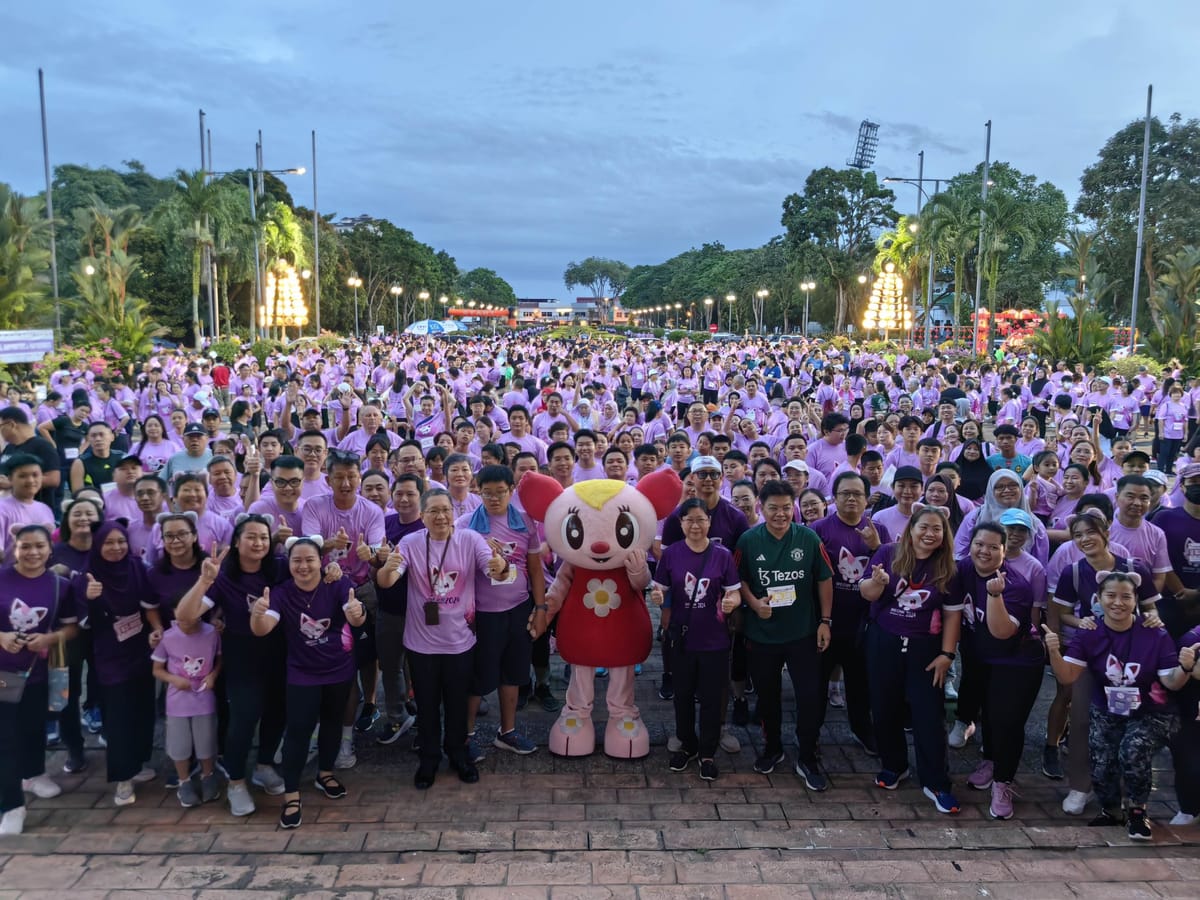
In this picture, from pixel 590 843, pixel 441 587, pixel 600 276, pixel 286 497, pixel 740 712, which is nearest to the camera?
pixel 590 843

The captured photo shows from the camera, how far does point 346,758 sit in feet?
17.5

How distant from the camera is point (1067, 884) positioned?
4.12 meters

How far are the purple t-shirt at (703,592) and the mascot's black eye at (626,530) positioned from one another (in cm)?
29

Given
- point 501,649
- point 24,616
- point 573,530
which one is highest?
point 573,530

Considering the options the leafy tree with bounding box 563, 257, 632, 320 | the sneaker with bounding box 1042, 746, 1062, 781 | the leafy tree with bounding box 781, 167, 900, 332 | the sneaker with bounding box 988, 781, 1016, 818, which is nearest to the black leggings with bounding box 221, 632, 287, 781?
the sneaker with bounding box 988, 781, 1016, 818

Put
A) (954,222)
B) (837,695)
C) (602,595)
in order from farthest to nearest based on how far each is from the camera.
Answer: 1. (954,222)
2. (837,695)
3. (602,595)

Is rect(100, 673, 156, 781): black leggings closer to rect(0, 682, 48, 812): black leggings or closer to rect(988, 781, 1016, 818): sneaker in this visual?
rect(0, 682, 48, 812): black leggings

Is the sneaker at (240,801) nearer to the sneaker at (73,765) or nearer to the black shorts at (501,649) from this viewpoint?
the sneaker at (73,765)

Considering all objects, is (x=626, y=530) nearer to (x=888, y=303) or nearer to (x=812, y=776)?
(x=812, y=776)

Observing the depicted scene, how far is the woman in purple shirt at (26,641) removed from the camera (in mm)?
4566

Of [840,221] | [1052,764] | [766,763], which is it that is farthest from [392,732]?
[840,221]

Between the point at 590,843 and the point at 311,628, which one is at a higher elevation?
the point at 311,628

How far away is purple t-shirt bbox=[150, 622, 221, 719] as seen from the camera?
4.76 meters

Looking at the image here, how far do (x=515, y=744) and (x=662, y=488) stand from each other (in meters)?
1.84
